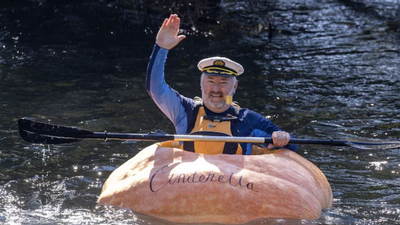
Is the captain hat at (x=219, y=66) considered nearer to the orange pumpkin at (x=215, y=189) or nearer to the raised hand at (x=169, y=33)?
the raised hand at (x=169, y=33)

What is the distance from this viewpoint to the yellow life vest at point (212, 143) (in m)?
5.15

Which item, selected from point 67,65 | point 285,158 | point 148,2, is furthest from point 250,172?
point 148,2

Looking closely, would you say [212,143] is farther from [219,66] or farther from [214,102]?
[219,66]

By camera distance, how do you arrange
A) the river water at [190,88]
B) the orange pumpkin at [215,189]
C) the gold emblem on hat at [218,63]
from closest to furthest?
the orange pumpkin at [215,189], the gold emblem on hat at [218,63], the river water at [190,88]

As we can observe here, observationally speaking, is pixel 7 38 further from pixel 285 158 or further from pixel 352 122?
pixel 285 158

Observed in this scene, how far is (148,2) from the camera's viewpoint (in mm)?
14297

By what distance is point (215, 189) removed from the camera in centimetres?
436

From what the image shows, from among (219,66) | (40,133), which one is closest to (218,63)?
(219,66)

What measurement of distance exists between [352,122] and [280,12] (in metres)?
7.69

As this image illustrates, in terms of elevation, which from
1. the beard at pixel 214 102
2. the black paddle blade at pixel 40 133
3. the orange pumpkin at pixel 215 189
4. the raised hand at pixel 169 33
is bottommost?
the orange pumpkin at pixel 215 189

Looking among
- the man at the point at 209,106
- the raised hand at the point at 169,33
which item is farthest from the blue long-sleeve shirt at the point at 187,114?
the raised hand at the point at 169,33

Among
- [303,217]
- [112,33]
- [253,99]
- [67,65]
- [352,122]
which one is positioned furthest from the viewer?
[112,33]

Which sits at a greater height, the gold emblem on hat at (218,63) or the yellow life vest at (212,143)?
the gold emblem on hat at (218,63)

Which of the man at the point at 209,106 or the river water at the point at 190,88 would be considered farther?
the river water at the point at 190,88
